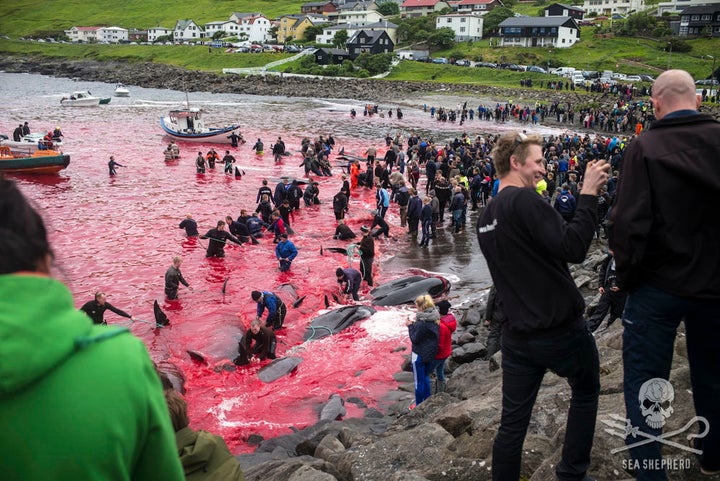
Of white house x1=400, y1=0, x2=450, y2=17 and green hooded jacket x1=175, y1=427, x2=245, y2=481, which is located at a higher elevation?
white house x1=400, y1=0, x2=450, y2=17

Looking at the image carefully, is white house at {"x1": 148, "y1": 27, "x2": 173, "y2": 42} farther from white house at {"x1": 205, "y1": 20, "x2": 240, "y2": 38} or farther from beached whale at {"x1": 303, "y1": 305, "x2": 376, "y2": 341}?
beached whale at {"x1": 303, "y1": 305, "x2": 376, "y2": 341}

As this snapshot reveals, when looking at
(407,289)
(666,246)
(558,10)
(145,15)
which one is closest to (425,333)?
(666,246)

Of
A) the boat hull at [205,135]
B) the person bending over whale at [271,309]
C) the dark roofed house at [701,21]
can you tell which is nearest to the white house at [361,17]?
the dark roofed house at [701,21]

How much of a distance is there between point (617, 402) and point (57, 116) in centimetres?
6167

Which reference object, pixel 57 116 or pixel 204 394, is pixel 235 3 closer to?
pixel 57 116

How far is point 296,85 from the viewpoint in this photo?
3465 inches

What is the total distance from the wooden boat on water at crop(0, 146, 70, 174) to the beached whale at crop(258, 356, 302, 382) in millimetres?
25355

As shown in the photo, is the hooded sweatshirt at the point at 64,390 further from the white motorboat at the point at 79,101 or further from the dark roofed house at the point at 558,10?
the dark roofed house at the point at 558,10

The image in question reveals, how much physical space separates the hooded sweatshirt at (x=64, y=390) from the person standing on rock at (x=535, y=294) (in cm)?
239

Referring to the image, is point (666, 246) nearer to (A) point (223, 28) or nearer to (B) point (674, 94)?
(B) point (674, 94)

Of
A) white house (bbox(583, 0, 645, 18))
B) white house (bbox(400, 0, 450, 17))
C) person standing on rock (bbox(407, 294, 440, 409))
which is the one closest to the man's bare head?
person standing on rock (bbox(407, 294, 440, 409))

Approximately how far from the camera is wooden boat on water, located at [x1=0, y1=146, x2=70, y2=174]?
99.8 ft

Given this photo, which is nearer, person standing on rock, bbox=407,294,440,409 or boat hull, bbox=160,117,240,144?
person standing on rock, bbox=407,294,440,409

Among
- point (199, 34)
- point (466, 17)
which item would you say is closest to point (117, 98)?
point (466, 17)
